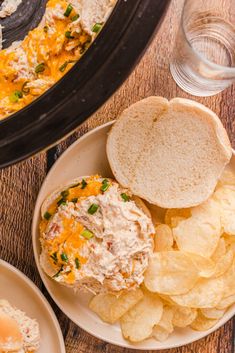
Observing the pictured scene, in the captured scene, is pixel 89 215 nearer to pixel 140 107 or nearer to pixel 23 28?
pixel 140 107

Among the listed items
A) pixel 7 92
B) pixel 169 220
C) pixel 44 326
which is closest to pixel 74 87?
pixel 7 92

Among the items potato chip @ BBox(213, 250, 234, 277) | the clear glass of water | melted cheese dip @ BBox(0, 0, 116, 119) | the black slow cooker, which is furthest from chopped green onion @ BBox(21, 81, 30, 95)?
potato chip @ BBox(213, 250, 234, 277)

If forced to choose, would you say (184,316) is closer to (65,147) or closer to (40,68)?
(65,147)

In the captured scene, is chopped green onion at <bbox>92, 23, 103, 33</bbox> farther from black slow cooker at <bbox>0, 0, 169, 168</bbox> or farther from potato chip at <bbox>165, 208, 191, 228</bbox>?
potato chip at <bbox>165, 208, 191, 228</bbox>

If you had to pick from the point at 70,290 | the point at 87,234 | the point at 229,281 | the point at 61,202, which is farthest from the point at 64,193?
the point at 229,281

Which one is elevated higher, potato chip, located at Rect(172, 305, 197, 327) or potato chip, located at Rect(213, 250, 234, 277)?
potato chip, located at Rect(213, 250, 234, 277)

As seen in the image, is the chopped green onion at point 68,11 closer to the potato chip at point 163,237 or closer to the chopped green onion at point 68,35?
the chopped green onion at point 68,35
